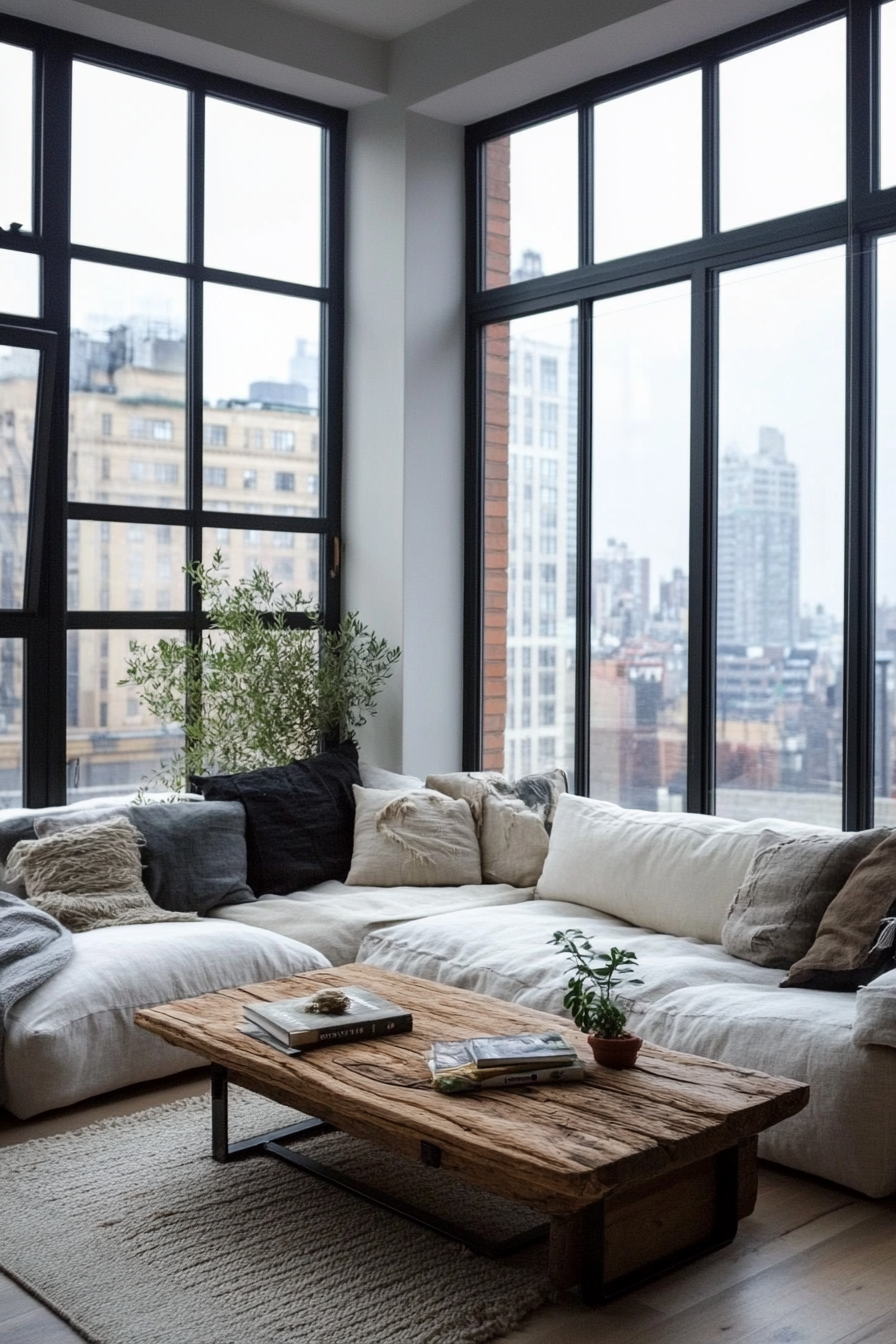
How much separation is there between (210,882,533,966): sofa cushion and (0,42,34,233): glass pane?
267cm

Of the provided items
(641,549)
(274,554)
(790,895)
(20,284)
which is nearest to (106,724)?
(274,554)

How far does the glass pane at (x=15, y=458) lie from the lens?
4852 mm

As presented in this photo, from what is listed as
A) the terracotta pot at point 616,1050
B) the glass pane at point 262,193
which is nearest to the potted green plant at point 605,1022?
the terracotta pot at point 616,1050

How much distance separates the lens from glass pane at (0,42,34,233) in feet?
16.2

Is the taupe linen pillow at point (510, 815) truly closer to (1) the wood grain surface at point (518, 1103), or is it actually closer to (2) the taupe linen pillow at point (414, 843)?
(2) the taupe linen pillow at point (414, 843)

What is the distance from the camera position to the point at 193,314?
5.48 metres

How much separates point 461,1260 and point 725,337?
3.28 meters

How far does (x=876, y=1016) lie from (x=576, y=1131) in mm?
909

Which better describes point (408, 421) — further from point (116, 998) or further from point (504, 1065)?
point (504, 1065)

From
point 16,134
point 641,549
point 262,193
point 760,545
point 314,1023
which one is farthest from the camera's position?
point 262,193

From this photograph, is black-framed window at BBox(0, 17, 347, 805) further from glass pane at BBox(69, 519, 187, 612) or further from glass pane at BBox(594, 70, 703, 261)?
glass pane at BBox(594, 70, 703, 261)

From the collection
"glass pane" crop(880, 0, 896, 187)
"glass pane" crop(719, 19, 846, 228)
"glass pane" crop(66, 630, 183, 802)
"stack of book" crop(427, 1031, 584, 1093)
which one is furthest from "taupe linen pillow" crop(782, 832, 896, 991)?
"glass pane" crop(66, 630, 183, 802)

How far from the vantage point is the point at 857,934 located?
3.45m

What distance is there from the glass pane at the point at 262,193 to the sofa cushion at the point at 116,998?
9.62ft
